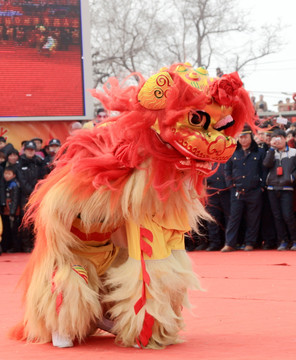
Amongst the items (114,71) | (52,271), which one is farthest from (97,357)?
(114,71)

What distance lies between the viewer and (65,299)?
13.9ft

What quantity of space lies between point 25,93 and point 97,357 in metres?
10.5

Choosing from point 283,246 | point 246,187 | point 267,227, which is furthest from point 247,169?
point 283,246

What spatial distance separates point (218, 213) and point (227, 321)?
5.56 m

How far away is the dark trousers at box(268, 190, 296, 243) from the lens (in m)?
9.91

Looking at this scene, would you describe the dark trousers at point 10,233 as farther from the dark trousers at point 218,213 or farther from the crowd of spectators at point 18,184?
the dark trousers at point 218,213

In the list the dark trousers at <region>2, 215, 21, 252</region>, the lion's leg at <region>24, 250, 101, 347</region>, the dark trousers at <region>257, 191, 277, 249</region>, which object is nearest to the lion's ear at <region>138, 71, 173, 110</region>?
the lion's leg at <region>24, 250, 101, 347</region>

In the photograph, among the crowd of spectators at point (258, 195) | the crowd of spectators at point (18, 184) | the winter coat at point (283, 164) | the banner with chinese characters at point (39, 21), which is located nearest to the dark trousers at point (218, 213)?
the crowd of spectators at point (258, 195)

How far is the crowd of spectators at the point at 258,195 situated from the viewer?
9867 millimetres

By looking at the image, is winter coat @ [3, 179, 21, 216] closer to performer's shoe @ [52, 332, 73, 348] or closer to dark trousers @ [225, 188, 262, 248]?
dark trousers @ [225, 188, 262, 248]

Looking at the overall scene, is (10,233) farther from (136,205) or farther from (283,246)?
(136,205)

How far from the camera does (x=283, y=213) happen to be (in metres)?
9.95

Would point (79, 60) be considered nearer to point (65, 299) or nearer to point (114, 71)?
point (65, 299)

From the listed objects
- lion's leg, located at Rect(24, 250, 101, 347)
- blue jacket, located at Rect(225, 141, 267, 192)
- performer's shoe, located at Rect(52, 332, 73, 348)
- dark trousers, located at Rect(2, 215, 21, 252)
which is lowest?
dark trousers, located at Rect(2, 215, 21, 252)
